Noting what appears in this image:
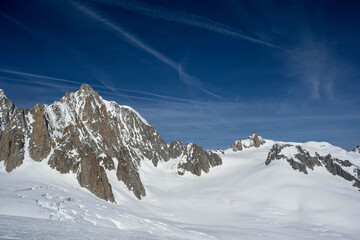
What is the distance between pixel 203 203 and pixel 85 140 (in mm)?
49841

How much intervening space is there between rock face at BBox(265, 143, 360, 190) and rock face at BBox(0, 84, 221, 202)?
1504 inches

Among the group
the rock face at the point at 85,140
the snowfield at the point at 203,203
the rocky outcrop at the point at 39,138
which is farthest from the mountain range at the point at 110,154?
the snowfield at the point at 203,203

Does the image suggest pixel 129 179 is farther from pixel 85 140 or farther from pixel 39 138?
pixel 39 138

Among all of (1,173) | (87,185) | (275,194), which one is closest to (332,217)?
(275,194)

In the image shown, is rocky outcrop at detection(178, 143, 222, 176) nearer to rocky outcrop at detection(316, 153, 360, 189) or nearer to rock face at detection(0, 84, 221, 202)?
rock face at detection(0, 84, 221, 202)

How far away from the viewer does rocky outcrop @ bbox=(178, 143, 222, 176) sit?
156875 millimetres

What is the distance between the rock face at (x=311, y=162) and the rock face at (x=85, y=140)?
125ft

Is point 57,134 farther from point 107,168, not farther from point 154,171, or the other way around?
point 154,171

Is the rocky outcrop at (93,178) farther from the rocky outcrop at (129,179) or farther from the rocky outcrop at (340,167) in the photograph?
the rocky outcrop at (340,167)

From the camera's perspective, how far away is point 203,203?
102 m

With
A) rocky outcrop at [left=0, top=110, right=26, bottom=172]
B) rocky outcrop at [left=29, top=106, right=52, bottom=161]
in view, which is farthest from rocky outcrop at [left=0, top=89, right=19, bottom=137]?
rocky outcrop at [left=29, top=106, right=52, bottom=161]

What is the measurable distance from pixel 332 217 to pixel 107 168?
3029 inches

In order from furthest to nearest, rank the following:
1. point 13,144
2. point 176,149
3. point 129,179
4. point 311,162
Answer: point 176,149, point 311,162, point 129,179, point 13,144

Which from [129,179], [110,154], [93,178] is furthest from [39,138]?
[110,154]
